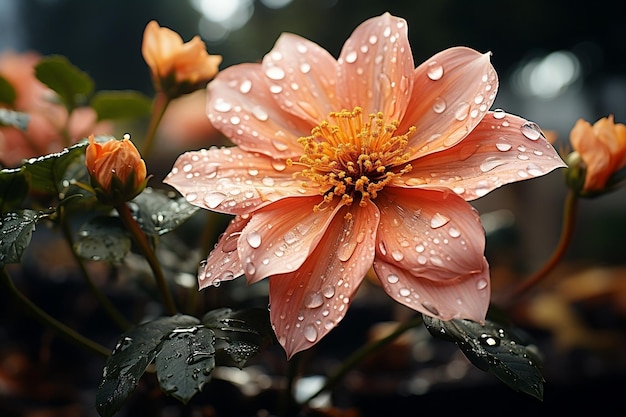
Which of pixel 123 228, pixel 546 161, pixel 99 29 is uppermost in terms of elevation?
pixel 546 161

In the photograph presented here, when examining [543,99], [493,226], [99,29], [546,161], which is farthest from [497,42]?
[546,161]

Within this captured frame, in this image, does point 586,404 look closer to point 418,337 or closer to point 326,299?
point 418,337

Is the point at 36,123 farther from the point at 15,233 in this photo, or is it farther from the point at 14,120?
the point at 15,233

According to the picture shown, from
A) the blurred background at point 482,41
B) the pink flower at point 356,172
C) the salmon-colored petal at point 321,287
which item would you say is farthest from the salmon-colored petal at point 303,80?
the blurred background at point 482,41

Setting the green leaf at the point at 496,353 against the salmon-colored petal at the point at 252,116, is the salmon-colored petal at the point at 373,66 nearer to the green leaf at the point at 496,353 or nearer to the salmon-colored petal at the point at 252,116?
the salmon-colored petal at the point at 252,116

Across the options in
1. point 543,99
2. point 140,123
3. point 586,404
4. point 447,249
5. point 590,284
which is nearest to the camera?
point 447,249

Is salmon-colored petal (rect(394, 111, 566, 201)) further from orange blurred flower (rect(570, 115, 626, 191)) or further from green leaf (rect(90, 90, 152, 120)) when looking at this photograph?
green leaf (rect(90, 90, 152, 120))
